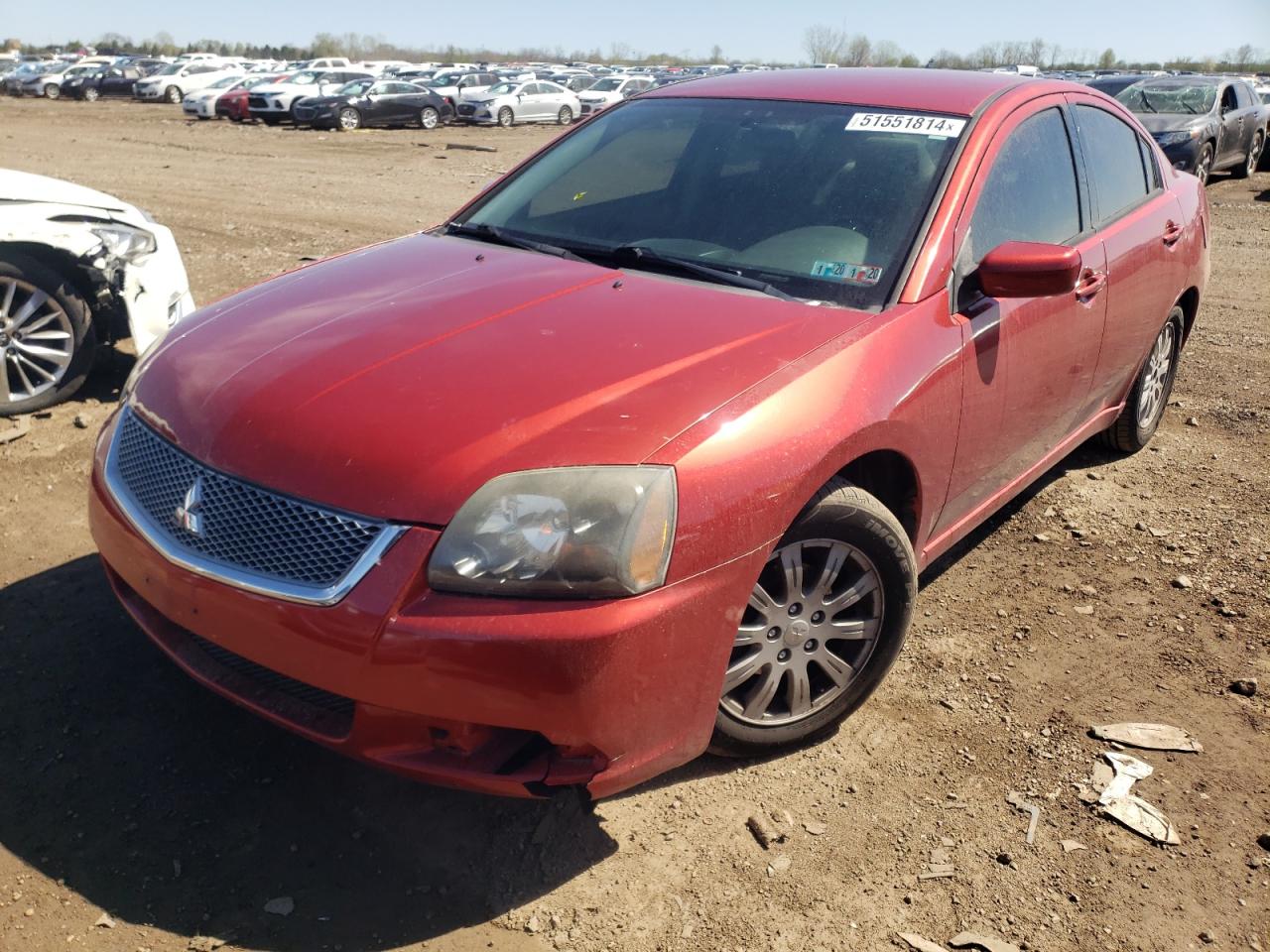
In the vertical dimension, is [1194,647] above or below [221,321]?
below

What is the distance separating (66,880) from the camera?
2.44 metres

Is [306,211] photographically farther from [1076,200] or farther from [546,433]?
[546,433]

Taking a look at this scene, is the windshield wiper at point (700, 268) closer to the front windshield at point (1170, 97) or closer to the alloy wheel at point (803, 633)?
the alloy wheel at point (803, 633)

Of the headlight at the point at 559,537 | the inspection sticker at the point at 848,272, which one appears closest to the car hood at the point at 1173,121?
the inspection sticker at the point at 848,272

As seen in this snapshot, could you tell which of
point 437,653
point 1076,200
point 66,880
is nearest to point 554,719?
point 437,653

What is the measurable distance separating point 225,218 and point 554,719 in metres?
10.5

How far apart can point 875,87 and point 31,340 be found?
13.1 feet

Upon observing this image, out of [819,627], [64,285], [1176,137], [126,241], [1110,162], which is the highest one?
[1110,162]

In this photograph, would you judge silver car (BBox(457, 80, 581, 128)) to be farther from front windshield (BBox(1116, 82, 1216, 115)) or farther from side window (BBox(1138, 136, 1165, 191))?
side window (BBox(1138, 136, 1165, 191))

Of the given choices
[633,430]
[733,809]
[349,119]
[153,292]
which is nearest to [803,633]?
[733,809]

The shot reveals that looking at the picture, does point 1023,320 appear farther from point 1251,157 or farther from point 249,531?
point 1251,157

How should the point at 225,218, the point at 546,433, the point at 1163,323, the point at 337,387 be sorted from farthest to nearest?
the point at 225,218 < the point at 1163,323 < the point at 337,387 < the point at 546,433

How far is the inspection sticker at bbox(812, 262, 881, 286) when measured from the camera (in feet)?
10.1

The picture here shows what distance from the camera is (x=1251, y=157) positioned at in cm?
1777
